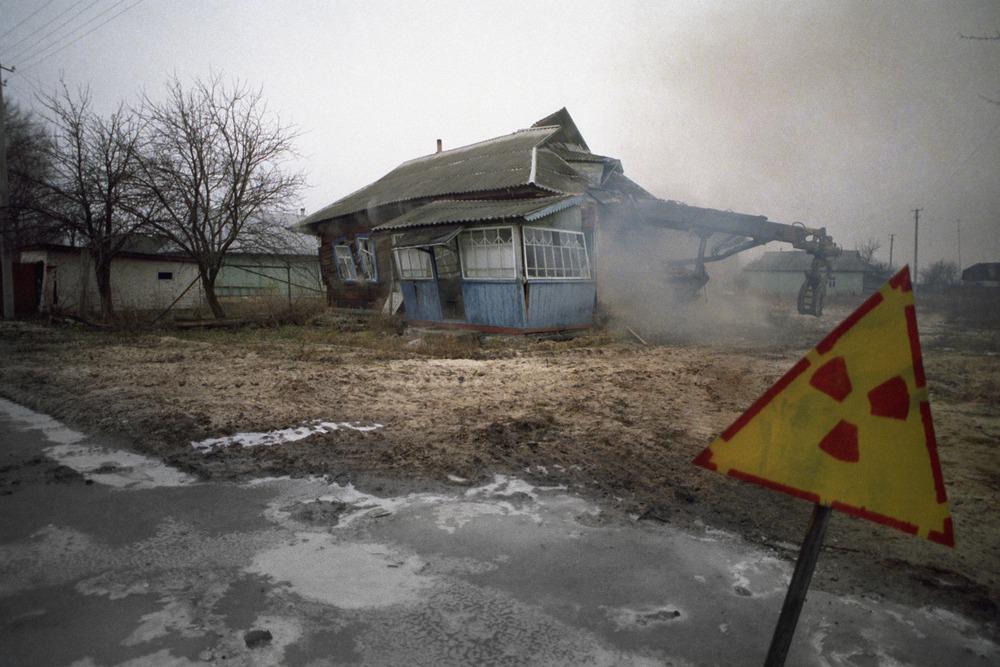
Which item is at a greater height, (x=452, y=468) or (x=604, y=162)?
(x=604, y=162)

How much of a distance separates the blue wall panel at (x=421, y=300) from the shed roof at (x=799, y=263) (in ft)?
158

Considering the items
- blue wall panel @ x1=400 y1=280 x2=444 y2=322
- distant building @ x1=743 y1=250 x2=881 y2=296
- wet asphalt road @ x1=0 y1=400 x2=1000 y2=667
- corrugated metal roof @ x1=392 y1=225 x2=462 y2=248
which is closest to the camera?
wet asphalt road @ x1=0 y1=400 x2=1000 y2=667

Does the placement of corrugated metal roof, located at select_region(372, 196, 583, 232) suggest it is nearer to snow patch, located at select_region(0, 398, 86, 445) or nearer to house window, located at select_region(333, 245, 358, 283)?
house window, located at select_region(333, 245, 358, 283)

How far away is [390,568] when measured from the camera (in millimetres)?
2570

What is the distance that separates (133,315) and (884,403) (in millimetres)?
18158

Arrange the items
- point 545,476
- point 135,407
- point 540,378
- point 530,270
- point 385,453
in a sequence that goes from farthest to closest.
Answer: point 530,270, point 540,378, point 135,407, point 385,453, point 545,476

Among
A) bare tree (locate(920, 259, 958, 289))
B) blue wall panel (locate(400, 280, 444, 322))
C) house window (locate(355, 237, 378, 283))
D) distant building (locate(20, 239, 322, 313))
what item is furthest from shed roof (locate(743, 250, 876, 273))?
blue wall panel (locate(400, 280, 444, 322))

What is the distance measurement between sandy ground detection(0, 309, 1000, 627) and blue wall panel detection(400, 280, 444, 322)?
264 centimetres

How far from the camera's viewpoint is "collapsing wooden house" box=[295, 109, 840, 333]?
1138 centimetres

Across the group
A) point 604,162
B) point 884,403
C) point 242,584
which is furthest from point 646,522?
point 604,162

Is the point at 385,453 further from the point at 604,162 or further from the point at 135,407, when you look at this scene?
the point at 604,162

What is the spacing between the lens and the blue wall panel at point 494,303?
1120 centimetres

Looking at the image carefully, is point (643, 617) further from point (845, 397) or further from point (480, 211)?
point (480, 211)

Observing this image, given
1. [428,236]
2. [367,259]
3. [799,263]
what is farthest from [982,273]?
[428,236]
